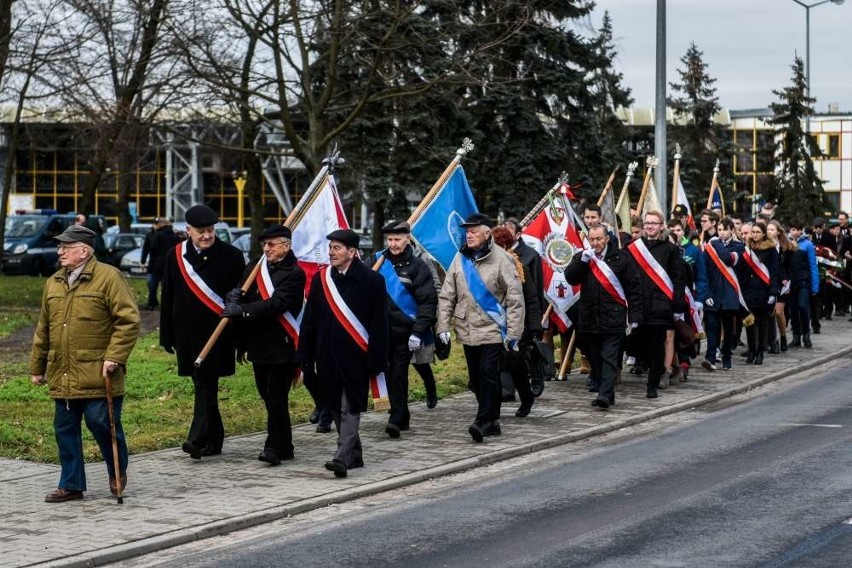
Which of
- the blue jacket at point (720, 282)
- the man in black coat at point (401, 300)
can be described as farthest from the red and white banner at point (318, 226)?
the blue jacket at point (720, 282)

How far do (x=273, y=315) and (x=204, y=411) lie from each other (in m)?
0.99

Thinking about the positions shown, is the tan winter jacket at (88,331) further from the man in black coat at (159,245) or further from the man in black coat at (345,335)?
the man in black coat at (159,245)

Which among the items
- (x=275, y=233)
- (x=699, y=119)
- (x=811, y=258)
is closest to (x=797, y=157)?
(x=699, y=119)

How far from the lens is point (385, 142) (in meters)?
37.2

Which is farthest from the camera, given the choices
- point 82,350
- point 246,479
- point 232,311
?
point 232,311

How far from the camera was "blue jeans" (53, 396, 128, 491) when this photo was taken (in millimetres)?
9898

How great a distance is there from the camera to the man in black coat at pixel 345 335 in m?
10.9

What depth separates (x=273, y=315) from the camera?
11250mm

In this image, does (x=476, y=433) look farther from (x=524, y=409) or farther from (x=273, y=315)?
(x=273, y=315)

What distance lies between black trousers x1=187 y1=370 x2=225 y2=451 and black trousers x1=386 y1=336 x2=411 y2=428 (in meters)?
1.84

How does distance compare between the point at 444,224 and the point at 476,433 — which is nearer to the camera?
the point at 476,433

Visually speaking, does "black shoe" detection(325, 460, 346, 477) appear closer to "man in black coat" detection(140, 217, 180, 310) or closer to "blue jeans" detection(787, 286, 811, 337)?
"blue jeans" detection(787, 286, 811, 337)

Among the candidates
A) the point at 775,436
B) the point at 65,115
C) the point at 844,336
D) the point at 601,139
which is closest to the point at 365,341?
the point at 775,436

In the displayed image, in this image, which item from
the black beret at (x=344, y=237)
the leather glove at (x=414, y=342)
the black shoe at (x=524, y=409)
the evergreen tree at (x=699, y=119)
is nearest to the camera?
the black beret at (x=344, y=237)
